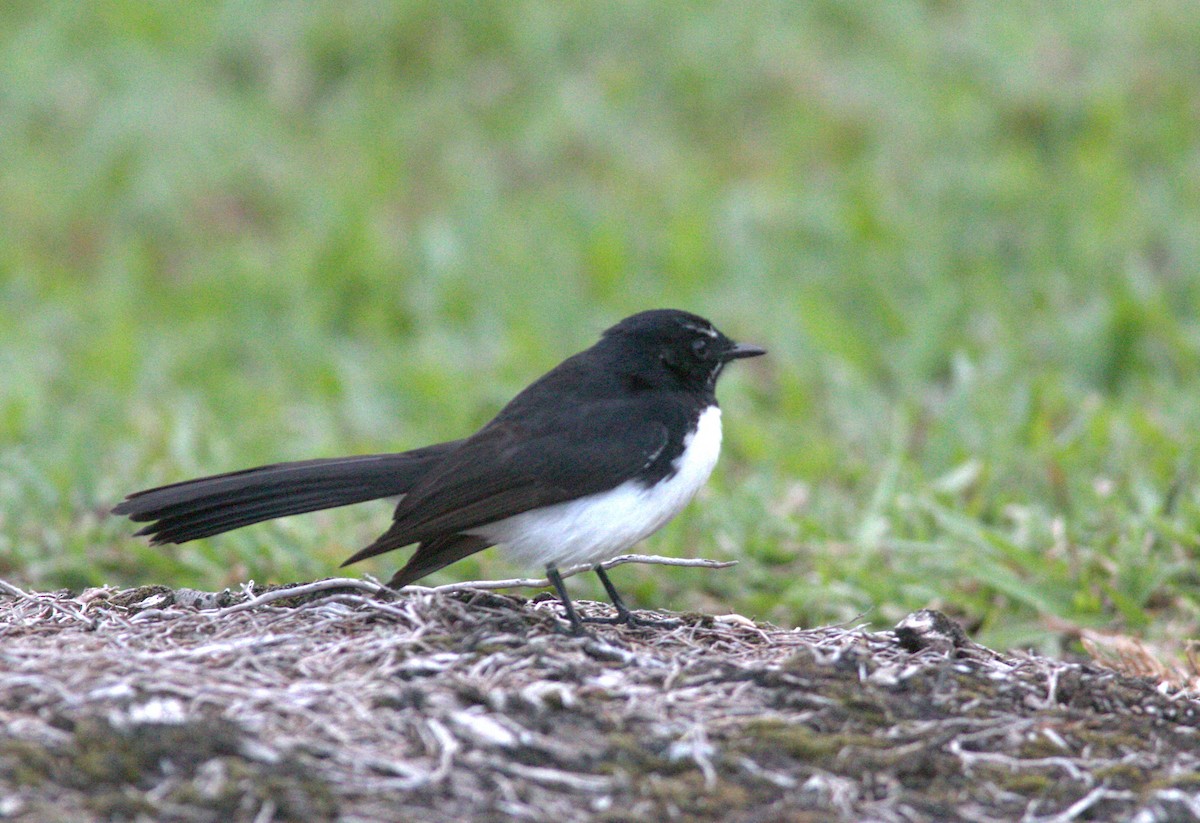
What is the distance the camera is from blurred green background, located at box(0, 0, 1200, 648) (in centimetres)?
598

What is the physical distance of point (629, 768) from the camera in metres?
3.04

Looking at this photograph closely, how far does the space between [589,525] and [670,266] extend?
541 cm

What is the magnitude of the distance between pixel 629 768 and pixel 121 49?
10306 millimetres

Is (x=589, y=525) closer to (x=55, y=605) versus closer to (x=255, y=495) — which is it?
(x=255, y=495)

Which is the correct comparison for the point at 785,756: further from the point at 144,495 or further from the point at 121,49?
the point at 121,49

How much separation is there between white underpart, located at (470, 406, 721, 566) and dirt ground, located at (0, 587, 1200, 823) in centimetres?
32

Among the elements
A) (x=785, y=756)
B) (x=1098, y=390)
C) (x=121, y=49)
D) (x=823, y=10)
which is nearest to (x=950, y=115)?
(x=823, y=10)

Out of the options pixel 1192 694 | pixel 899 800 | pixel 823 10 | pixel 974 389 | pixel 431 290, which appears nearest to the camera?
pixel 899 800

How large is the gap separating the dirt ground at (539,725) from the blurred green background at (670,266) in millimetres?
1829

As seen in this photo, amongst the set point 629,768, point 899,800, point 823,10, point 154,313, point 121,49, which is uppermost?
point 121,49

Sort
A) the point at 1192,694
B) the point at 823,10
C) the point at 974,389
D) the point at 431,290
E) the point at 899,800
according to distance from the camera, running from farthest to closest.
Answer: the point at 823,10 → the point at 431,290 → the point at 974,389 → the point at 1192,694 → the point at 899,800

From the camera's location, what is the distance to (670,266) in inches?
371

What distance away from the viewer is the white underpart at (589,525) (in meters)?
4.15

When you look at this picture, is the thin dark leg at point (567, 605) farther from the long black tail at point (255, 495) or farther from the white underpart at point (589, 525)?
the long black tail at point (255, 495)
